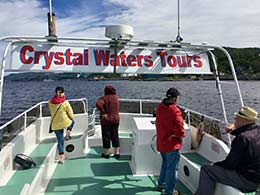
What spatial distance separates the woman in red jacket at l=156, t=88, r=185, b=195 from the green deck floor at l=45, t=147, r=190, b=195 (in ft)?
1.43

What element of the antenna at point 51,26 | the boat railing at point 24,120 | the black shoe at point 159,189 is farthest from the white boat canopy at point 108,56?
the black shoe at point 159,189

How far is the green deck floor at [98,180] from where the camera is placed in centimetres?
346

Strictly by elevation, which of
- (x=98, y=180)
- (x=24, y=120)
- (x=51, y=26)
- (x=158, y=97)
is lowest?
(x=158, y=97)

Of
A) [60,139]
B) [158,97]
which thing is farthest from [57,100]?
[158,97]

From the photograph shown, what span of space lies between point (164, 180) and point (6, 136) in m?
2.55

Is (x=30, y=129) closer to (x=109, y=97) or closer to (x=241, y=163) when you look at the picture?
(x=109, y=97)

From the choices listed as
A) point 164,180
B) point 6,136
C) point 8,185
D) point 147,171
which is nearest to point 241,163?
point 164,180

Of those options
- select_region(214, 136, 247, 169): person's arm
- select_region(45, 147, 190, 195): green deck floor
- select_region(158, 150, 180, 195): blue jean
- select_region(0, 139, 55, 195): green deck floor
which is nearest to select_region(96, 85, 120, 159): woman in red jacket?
select_region(45, 147, 190, 195): green deck floor

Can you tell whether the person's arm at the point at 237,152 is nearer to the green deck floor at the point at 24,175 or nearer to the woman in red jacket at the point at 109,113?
the green deck floor at the point at 24,175

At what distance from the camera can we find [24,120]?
483 centimetres

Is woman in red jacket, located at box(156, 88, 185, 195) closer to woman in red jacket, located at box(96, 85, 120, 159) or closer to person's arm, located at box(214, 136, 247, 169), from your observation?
person's arm, located at box(214, 136, 247, 169)

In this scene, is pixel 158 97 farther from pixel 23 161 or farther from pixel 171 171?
pixel 171 171

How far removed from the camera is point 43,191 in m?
3.39

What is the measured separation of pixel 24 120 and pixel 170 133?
3.01m
